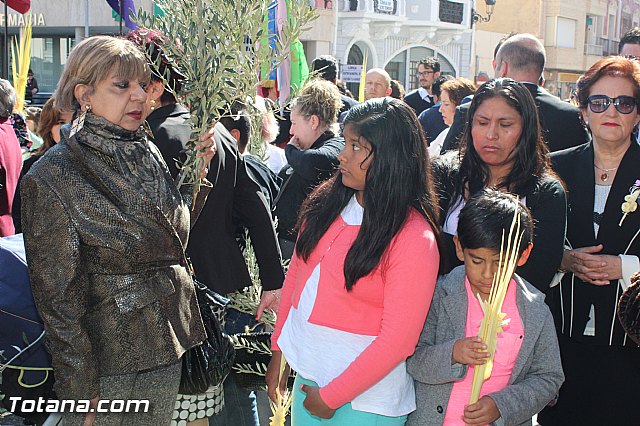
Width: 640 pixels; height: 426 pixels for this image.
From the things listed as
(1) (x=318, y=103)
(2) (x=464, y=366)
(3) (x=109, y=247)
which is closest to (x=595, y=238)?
(2) (x=464, y=366)

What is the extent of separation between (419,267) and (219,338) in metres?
0.82

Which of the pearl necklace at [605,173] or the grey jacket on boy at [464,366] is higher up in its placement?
the pearl necklace at [605,173]

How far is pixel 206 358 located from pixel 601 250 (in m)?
1.57

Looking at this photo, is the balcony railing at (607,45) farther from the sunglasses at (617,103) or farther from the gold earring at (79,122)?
the gold earring at (79,122)

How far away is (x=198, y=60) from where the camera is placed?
2604mm

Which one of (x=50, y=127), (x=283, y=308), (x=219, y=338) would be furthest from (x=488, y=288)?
(x=50, y=127)

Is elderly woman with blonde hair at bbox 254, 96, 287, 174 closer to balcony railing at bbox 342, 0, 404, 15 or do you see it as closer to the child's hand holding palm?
the child's hand holding palm

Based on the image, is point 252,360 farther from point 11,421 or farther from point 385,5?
point 385,5

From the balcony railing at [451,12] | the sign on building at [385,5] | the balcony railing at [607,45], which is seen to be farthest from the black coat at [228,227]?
the balcony railing at [607,45]

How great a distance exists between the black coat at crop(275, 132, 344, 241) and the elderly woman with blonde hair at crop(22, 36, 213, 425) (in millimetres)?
2137

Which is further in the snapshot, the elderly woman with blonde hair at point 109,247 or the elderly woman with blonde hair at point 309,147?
the elderly woman with blonde hair at point 309,147

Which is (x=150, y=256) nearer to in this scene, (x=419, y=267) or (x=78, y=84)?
(x=78, y=84)

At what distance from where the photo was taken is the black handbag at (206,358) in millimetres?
2771

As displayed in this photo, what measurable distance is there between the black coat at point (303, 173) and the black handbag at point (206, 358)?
6.09 feet
